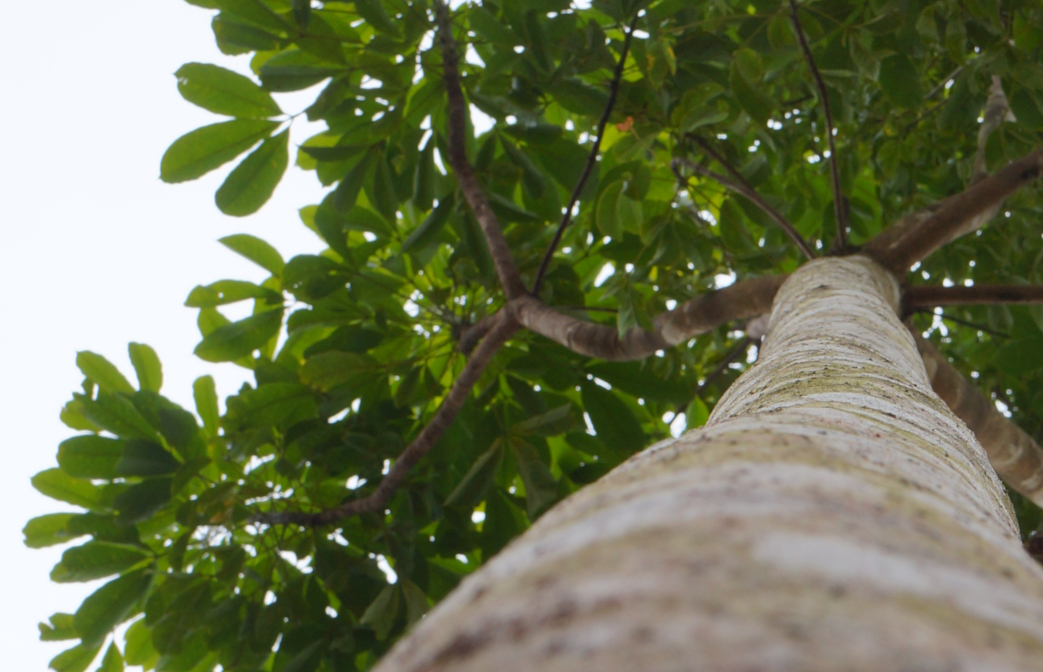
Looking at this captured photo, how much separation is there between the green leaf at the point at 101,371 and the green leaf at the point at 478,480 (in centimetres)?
121

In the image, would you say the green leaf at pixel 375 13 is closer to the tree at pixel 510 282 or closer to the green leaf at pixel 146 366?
the tree at pixel 510 282

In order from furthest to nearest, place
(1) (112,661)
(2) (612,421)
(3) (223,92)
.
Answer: (1) (112,661) < (2) (612,421) < (3) (223,92)

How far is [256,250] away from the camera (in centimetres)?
Result: 242

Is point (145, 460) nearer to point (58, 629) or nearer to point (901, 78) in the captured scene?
point (58, 629)

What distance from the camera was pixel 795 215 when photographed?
2641mm

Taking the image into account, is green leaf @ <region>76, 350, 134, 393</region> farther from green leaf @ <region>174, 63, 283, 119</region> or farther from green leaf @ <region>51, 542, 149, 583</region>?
green leaf @ <region>174, 63, 283, 119</region>

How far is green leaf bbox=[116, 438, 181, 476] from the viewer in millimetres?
2115

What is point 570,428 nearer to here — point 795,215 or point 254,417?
point 254,417

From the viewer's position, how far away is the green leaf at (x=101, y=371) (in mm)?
2373

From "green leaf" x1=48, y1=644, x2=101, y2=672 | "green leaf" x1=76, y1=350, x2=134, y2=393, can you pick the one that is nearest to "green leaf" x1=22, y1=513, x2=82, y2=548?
"green leaf" x1=48, y1=644, x2=101, y2=672

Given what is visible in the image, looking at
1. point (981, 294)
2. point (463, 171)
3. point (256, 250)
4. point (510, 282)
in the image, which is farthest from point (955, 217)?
point (256, 250)

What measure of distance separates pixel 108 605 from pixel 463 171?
67.3 inches

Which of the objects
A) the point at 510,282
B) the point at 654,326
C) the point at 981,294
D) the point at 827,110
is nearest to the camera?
the point at 981,294

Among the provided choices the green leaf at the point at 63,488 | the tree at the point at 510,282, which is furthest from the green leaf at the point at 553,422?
the green leaf at the point at 63,488
